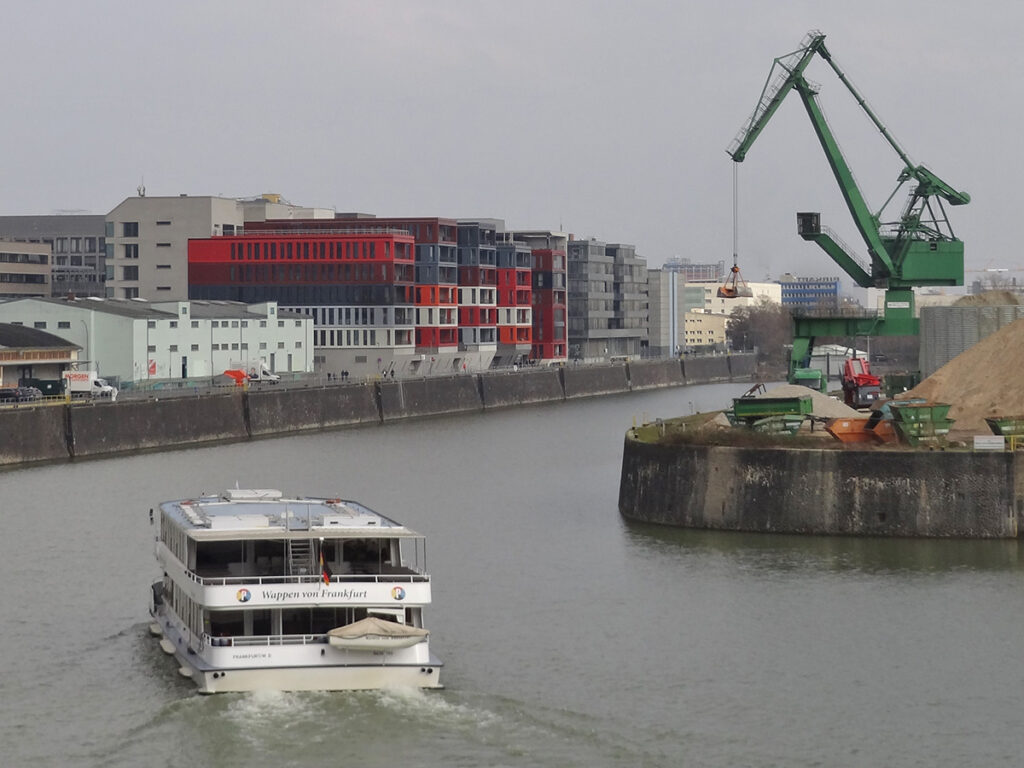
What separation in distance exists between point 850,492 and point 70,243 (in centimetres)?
12962

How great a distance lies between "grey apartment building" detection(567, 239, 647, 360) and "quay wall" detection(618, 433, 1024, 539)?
112 meters

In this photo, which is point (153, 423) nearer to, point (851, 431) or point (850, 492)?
point (851, 431)

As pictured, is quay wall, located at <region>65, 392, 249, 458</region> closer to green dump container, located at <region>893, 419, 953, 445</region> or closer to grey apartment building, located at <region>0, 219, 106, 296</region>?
green dump container, located at <region>893, 419, 953, 445</region>

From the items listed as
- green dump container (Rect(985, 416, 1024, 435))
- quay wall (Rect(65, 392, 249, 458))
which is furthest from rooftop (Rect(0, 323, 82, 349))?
green dump container (Rect(985, 416, 1024, 435))

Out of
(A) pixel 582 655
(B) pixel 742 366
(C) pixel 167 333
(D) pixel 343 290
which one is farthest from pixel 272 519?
(B) pixel 742 366

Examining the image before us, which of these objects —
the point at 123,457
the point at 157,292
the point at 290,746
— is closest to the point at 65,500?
the point at 123,457

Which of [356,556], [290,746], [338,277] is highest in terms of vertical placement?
[338,277]

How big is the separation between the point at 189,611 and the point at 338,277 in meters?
89.6

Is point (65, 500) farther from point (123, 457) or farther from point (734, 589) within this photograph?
point (734, 589)

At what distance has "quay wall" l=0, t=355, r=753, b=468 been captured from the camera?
230ft

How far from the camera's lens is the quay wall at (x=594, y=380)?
129 meters

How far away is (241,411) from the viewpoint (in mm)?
84438

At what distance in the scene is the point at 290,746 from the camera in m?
27.0

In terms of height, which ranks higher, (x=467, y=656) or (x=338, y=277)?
(x=338, y=277)
